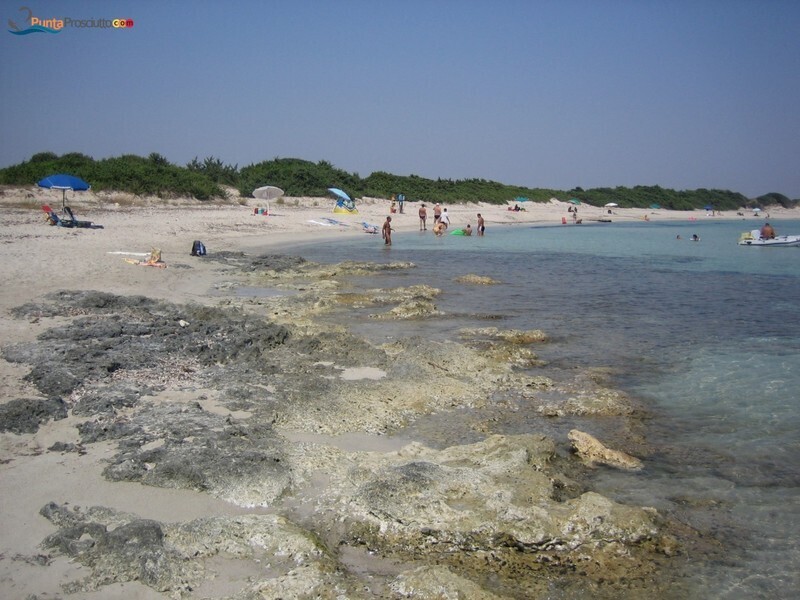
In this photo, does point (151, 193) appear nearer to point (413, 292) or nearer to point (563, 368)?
point (413, 292)

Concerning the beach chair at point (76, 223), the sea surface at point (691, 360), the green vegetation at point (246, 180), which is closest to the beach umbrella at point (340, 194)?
the green vegetation at point (246, 180)

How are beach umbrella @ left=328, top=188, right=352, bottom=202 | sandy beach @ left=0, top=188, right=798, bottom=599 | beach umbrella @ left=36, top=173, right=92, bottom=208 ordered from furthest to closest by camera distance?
beach umbrella @ left=328, top=188, right=352, bottom=202, beach umbrella @ left=36, top=173, right=92, bottom=208, sandy beach @ left=0, top=188, right=798, bottom=599

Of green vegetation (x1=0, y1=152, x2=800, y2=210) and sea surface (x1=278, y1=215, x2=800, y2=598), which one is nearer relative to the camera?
sea surface (x1=278, y1=215, x2=800, y2=598)

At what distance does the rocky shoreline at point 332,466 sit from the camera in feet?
14.4

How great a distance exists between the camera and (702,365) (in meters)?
10.6

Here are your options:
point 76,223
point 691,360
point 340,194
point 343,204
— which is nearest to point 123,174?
point 340,194

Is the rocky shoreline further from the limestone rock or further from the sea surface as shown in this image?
the sea surface

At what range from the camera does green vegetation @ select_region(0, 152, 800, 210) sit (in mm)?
37094

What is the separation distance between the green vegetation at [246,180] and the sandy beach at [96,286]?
66.2 inches

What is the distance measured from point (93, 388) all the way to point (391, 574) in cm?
471

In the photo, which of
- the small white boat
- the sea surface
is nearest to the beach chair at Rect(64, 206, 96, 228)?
the sea surface

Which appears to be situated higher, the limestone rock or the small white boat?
the small white boat

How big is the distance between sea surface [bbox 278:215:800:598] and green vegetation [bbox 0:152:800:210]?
1632 centimetres

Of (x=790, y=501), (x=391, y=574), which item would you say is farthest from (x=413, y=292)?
→ (x=391, y=574)
